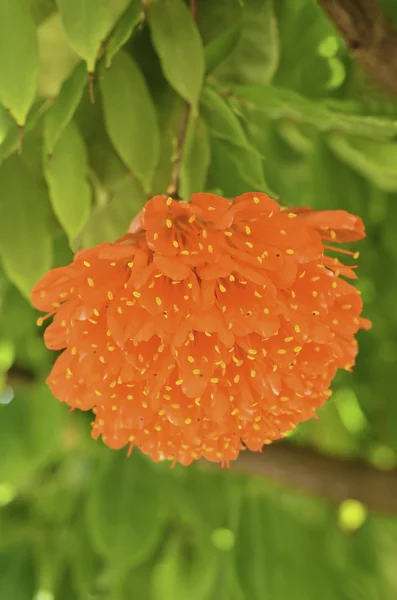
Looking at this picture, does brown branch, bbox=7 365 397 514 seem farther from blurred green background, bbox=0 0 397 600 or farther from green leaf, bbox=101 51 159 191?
green leaf, bbox=101 51 159 191

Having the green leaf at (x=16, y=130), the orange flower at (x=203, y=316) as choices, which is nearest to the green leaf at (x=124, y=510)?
the orange flower at (x=203, y=316)

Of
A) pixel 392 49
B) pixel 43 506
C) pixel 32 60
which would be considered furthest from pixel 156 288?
pixel 43 506

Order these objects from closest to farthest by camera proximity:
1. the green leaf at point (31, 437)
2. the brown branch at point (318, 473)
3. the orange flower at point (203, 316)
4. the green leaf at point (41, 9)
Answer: the orange flower at point (203, 316) < the green leaf at point (41, 9) < the green leaf at point (31, 437) < the brown branch at point (318, 473)

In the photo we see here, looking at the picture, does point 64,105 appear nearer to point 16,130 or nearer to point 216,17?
point 16,130

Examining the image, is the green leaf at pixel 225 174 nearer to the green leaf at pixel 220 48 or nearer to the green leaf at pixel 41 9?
the green leaf at pixel 220 48

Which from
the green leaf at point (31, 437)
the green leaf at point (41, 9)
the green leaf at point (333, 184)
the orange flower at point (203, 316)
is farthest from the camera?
the green leaf at point (31, 437)

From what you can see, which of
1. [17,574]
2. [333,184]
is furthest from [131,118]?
[17,574]
